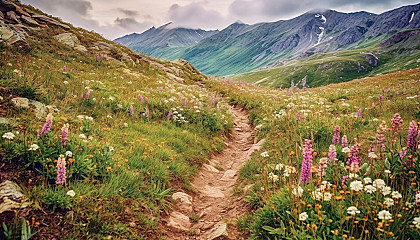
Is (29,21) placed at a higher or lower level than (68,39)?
higher

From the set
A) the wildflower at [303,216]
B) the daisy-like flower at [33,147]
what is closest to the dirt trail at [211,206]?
the wildflower at [303,216]

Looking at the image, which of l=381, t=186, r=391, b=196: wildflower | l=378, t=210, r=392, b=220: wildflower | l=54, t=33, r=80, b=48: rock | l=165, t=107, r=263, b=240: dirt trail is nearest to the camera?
l=378, t=210, r=392, b=220: wildflower

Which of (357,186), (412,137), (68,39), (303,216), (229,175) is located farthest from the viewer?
(68,39)

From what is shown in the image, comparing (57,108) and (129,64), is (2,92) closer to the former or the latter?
(57,108)

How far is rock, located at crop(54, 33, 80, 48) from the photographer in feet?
64.7

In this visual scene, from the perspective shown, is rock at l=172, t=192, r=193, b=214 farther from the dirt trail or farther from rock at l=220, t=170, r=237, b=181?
rock at l=220, t=170, r=237, b=181

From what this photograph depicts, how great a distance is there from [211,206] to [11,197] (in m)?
4.29

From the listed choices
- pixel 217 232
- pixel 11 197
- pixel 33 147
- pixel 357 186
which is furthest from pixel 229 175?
pixel 11 197

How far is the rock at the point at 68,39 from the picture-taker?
19.7 metres

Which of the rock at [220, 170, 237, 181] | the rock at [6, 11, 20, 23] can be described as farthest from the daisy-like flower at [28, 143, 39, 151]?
the rock at [6, 11, 20, 23]

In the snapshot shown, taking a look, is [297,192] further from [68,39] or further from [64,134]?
[68,39]

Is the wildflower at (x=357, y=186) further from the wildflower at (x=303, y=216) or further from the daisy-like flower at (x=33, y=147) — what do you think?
the daisy-like flower at (x=33, y=147)

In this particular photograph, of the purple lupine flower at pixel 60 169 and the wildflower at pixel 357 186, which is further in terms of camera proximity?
the purple lupine flower at pixel 60 169

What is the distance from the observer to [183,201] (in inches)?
242
